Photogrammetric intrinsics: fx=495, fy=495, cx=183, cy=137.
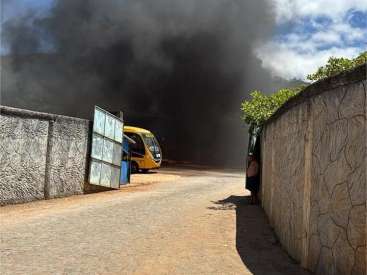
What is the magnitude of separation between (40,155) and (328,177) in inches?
377

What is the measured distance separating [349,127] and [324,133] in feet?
2.71

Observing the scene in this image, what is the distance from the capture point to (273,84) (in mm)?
58938

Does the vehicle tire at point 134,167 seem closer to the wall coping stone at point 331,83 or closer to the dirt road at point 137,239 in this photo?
the dirt road at point 137,239

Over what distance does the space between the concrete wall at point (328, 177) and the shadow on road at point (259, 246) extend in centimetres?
19

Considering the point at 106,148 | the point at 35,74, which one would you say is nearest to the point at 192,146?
the point at 35,74

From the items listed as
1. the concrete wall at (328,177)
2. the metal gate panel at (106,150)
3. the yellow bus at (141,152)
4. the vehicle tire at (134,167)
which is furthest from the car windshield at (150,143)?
the concrete wall at (328,177)

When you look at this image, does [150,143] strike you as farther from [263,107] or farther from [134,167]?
[263,107]

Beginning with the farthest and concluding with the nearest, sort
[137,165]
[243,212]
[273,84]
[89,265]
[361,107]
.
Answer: [273,84] → [137,165] → [243,212] → [89,265] → [361,107]

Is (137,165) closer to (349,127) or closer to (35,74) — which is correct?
(349,127)

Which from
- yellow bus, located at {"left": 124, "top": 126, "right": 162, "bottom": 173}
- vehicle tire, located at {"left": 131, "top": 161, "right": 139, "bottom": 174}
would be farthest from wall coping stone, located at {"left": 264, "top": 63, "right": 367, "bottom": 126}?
vehicle tire, located at {"left": 131, "top": 161, "right": 139, "bottom": 174}

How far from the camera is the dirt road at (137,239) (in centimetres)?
Answer: 628

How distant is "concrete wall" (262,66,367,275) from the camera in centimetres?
449

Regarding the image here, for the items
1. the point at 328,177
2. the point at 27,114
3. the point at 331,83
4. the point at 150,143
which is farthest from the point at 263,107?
the point at 150,143

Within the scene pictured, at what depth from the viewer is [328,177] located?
533 cm
